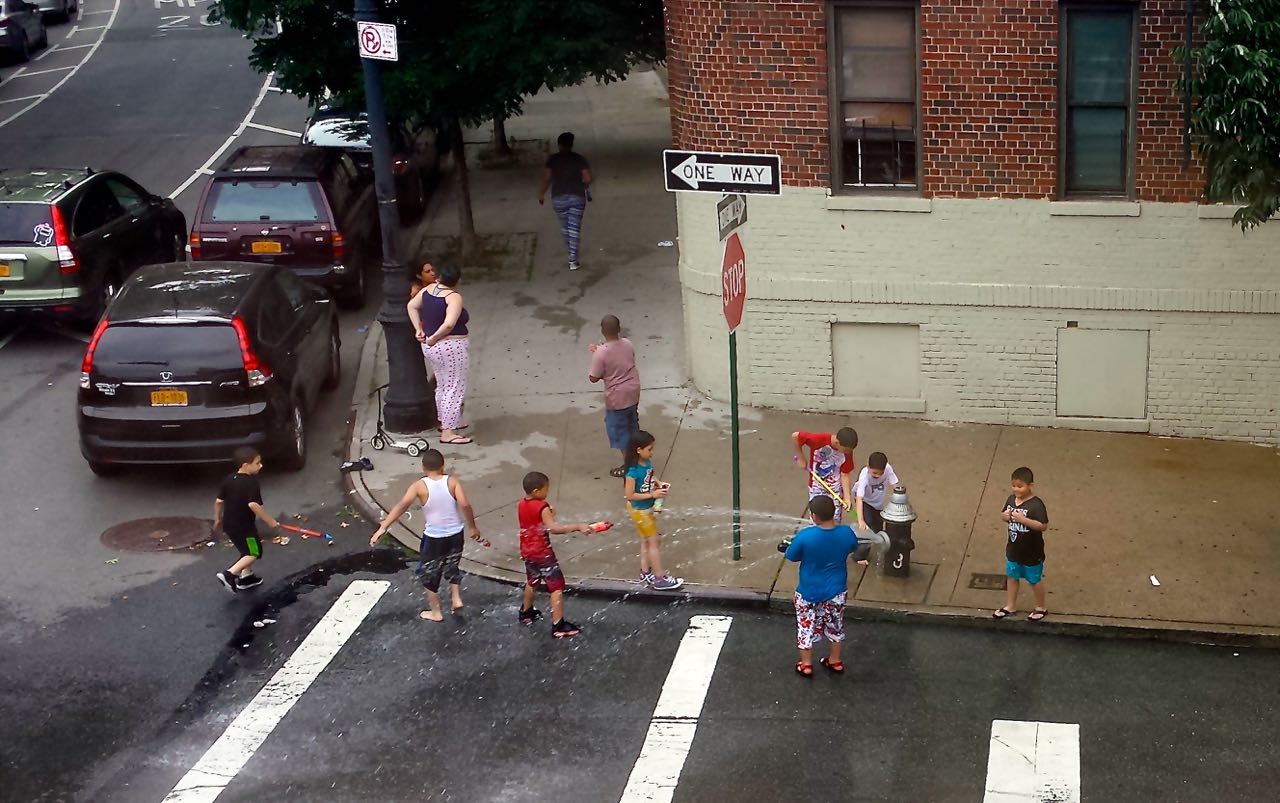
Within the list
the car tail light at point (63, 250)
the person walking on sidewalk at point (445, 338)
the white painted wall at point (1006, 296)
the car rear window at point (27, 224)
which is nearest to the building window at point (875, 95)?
the white painted wall at point (1006, 296)

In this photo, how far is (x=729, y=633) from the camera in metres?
11.2

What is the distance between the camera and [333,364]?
54.4ft

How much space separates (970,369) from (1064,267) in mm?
1240

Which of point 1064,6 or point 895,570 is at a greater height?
point 1064,6

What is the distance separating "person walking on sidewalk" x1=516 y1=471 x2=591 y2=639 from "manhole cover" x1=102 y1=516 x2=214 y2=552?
11.0 ft

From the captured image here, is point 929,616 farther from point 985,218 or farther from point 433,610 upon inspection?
point 985,218

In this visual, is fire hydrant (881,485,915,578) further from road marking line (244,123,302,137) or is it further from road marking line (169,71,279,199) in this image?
road marking line (244,123,302,137)

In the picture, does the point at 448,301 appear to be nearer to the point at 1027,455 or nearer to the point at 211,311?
the point at 211,311

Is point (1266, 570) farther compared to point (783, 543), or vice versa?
point (783, 543)

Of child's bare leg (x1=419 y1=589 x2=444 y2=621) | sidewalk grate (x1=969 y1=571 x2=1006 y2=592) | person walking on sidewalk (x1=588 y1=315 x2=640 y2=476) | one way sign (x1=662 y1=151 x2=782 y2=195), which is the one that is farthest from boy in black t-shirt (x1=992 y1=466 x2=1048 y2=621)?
child's bare leg (x1=419 y1=589 x2=444 y2=621)

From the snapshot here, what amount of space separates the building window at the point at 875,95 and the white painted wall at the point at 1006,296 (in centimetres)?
32

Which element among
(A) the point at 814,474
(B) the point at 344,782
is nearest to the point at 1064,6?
(A) the point at 814,474

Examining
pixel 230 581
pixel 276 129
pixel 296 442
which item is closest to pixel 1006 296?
pixel 296 442

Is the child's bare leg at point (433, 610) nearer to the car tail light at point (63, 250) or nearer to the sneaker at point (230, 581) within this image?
the sneaker at point (230, 581)
